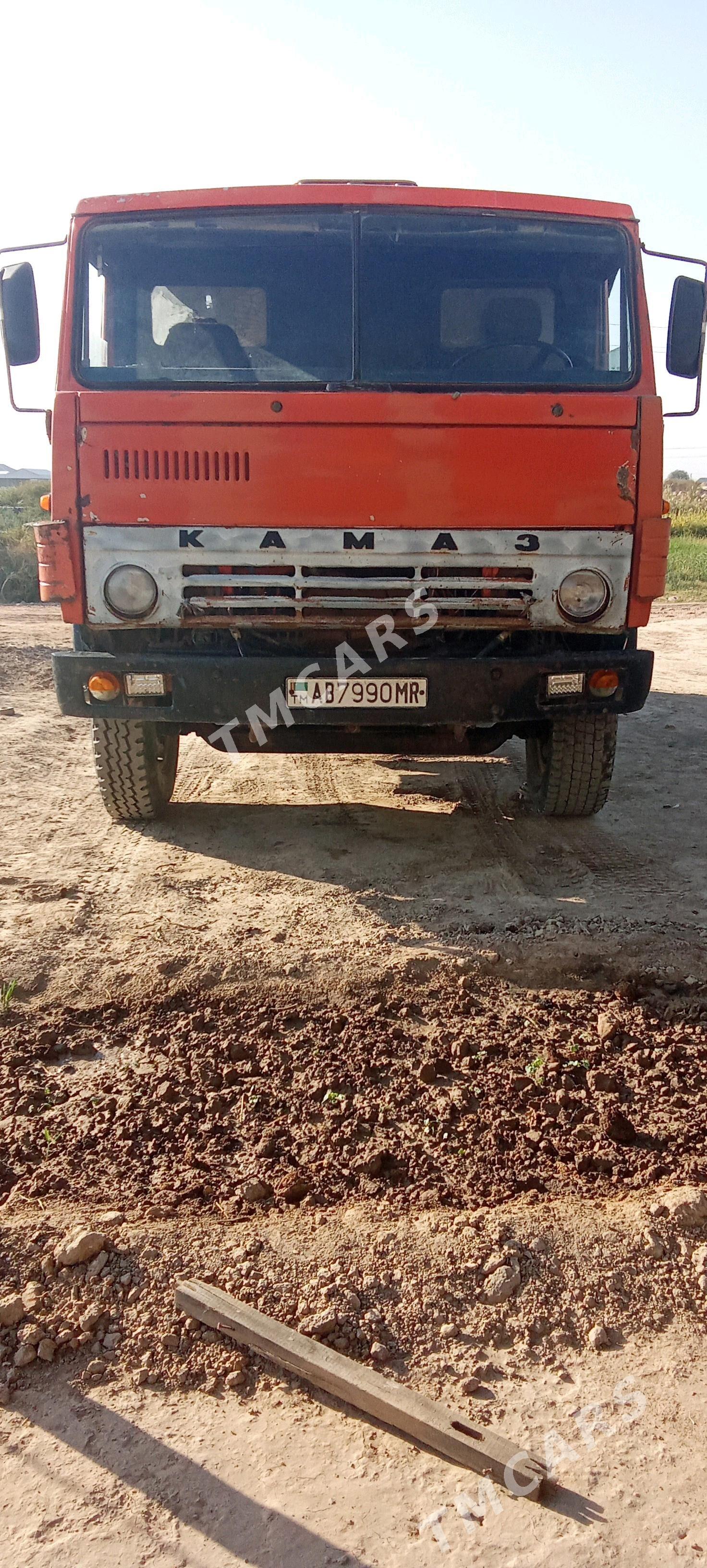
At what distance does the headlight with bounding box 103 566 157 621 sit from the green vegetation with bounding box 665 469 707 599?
20.2ft

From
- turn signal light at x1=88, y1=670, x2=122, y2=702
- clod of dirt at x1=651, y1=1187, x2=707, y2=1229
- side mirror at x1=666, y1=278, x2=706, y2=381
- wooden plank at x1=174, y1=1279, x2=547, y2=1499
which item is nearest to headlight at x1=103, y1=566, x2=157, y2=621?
turn signal light at x1=88, y1=670, x2=122, y2=702

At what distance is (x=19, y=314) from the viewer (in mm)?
4605

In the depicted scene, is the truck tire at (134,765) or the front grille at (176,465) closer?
the front grille at (176,465)

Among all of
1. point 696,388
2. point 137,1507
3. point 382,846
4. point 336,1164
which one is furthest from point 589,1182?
point 696,388

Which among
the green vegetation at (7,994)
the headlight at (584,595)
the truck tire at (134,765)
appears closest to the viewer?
the green vegetation at (7,994)

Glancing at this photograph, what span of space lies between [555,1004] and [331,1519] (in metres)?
1.82

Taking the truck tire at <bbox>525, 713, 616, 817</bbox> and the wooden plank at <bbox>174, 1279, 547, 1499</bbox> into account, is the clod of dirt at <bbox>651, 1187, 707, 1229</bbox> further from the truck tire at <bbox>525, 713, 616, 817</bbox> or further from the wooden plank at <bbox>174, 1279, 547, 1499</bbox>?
the truck tire at <bbox>525, 713, 616, 817</bbox>

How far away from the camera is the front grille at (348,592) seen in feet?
13.8

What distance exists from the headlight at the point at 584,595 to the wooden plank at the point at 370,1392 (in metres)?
2.91

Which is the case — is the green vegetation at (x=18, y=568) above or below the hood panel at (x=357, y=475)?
below

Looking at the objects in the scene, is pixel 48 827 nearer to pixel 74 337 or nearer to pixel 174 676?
pixel 174 676

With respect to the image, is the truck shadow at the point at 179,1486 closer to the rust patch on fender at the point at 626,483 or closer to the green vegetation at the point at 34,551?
the rust patch on fender at the point at 626,483

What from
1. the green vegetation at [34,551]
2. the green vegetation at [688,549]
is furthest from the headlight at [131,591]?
the green vegetation at [688,549]

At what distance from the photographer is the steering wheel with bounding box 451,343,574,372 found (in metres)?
4.34
